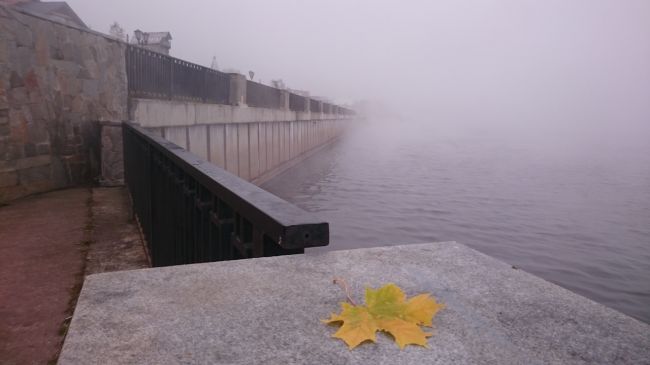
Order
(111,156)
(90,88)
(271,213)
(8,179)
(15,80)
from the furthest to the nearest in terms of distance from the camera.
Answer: (90,88) → (111,156) → (15,80) → (8,179) → (271,213)

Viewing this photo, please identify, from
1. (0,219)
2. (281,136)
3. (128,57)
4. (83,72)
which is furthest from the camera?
(281,136)

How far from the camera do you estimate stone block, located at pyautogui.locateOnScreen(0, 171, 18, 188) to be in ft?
23.4

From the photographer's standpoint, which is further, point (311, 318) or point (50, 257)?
point (50, 257)

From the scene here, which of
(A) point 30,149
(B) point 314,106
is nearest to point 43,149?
(A) point 30,149

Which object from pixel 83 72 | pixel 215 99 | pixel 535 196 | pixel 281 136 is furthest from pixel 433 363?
pixel 281 136

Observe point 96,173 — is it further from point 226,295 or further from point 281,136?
point 281,136

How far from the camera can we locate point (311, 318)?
140 centimetres

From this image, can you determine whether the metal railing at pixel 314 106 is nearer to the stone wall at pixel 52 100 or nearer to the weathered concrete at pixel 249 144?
the weathered concrete at pixel 249 144

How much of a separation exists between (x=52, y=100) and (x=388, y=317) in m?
8.43

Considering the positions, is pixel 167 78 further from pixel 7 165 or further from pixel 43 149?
pixel 7 165

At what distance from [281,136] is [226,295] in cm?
2066

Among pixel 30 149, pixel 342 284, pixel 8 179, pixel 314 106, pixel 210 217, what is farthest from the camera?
pixel 314 106

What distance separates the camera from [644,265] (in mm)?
10648

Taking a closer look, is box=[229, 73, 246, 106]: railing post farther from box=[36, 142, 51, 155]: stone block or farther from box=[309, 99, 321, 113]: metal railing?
box=[309, 99, 321, 113]: metal railing
